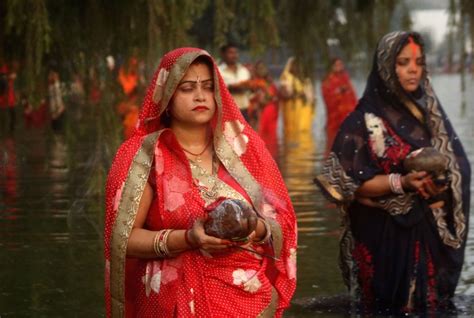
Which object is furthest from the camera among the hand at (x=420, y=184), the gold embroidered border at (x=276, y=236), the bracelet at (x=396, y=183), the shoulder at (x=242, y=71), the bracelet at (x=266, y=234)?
the shoulder at (x=242, y=71)

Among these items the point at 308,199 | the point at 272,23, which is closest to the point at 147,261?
the point at 272,23

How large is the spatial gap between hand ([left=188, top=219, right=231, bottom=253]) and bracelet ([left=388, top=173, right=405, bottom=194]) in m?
3.00

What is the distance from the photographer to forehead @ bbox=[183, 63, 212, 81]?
5.73 m

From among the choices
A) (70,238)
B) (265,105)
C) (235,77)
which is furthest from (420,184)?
(265,105)

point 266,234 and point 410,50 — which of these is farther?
point 410,50

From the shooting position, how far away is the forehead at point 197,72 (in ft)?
18.8

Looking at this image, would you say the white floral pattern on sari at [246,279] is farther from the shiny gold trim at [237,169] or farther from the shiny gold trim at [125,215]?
the shiny gold trim at [125,215]

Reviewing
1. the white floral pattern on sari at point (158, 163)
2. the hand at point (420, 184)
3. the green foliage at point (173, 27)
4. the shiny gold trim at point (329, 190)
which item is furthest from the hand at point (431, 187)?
the white floral pattern on sari at point (158, 163)

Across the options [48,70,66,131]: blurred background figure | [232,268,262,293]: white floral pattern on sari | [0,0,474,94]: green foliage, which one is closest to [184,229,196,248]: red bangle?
[232,268,262,293]: white floral pattern on sari

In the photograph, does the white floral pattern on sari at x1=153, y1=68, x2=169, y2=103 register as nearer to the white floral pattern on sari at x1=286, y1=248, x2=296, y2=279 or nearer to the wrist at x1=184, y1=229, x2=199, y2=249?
the wrist at x1=184, y1=229, x2=199, y2=249

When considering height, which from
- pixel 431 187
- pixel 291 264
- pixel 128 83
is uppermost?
pixel 128 83

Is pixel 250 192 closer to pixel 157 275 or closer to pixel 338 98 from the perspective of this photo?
pixel 157 275

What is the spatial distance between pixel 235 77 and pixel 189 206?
14.8m

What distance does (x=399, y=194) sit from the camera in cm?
835
